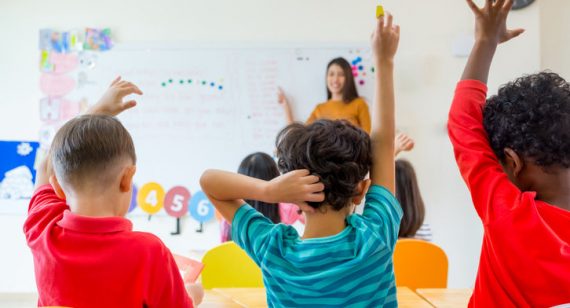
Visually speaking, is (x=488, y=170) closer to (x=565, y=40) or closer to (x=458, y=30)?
(x=458, y=30)

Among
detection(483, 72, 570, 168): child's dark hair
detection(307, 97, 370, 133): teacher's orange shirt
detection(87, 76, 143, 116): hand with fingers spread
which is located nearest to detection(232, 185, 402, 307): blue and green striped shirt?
detection(483, 72, 570, 168): child's dark hair

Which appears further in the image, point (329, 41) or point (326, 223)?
point (329, 41)

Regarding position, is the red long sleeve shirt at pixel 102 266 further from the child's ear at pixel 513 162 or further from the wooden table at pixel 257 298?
the child's ear at pixel 513 162

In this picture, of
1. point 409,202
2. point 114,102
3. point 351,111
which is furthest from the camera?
point 351,111

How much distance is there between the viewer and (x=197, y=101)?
10.7 ft

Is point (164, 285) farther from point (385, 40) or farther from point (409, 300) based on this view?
point (409, 300)

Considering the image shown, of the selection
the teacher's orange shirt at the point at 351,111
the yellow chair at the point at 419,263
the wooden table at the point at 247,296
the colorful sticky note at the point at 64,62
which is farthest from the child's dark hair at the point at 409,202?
the colorful sticky note at the point at 64,62

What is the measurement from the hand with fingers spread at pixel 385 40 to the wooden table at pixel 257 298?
779 millimetres

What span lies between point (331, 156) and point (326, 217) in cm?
13

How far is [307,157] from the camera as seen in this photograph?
0.95m

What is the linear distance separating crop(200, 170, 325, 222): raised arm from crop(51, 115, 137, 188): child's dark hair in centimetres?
21

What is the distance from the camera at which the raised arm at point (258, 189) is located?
920 millimetres

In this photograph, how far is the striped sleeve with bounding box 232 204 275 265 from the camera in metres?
0.96

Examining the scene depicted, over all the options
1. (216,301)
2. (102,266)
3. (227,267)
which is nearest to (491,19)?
A: (102,266)
